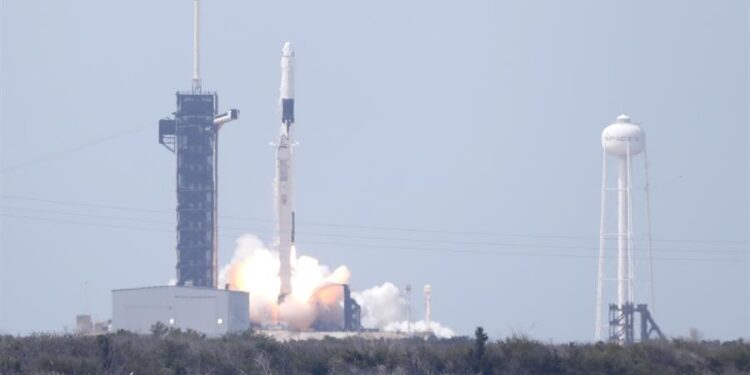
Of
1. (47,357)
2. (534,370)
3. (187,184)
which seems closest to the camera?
(47,357)

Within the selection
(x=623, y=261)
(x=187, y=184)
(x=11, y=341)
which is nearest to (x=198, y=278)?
(x=187, y=184)

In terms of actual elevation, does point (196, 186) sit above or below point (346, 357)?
above

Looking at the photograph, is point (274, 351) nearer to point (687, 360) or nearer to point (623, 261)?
point (687, 360)

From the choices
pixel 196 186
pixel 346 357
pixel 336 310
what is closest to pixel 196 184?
pixel 196 186

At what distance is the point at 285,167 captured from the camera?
96.4m

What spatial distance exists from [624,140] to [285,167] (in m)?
20.3

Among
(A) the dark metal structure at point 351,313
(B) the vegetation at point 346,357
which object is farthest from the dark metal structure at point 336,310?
(B) the vegetation at point 346,357

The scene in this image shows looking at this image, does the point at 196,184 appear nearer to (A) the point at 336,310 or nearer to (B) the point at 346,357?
(A) the point at 336,310

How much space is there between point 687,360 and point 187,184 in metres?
51.7

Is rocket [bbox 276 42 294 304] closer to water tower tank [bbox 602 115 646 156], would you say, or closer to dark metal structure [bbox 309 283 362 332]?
dark metal structure [bbox 309 283 362 332]

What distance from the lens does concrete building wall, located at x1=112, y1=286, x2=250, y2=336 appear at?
84750mm

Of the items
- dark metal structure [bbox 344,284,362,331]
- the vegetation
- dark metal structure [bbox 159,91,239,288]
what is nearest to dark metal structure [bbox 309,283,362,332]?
dark metal structure [bbox 344,284,362,331]

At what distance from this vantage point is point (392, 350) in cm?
4091

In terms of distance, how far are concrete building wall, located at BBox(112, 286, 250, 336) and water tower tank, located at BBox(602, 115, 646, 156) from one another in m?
23.6
